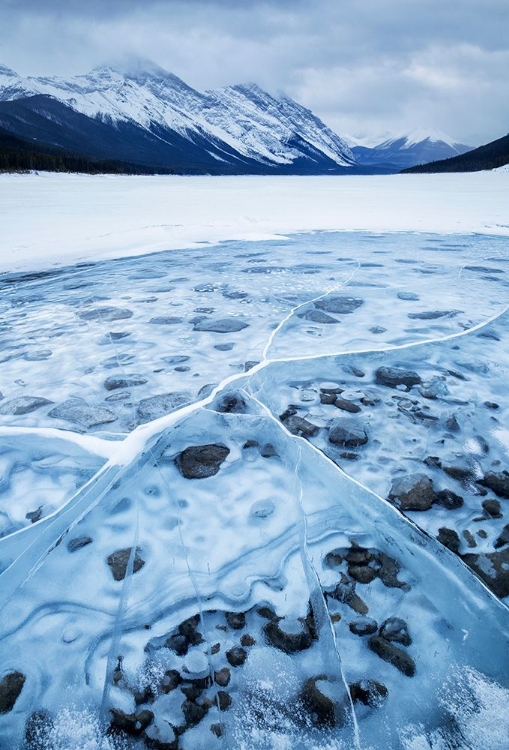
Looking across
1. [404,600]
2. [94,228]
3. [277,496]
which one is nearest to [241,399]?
[277,496]

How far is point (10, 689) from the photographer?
106cm

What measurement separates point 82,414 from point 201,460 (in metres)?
0.70

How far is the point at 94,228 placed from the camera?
24.2 feet

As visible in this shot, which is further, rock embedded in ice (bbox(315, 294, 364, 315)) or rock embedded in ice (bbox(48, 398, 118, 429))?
rock embedded in ice (bbox(315, 294, 364, 315))

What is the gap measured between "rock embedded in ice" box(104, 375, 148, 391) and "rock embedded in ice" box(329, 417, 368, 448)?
1096 millimetres

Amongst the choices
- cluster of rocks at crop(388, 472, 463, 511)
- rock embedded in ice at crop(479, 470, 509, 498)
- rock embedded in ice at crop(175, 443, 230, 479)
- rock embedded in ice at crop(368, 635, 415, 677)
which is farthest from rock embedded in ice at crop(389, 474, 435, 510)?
rock embedded in ice at crop(175, 443, 230, 479)

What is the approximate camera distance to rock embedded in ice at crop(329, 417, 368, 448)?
6.14 ft

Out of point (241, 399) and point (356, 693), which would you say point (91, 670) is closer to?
point (356, 693)

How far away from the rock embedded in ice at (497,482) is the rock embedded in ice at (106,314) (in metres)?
2.73

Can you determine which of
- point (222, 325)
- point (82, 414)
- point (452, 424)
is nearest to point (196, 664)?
point (82, 414)

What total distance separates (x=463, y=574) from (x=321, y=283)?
333 centimetres

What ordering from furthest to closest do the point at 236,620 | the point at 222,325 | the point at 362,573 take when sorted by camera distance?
the point at 222,325 → the point at 362,573 → the point at 236,620

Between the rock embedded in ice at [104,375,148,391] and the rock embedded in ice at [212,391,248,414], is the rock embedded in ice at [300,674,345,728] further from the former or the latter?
the rock embedded in ice at [104,375,148,391]

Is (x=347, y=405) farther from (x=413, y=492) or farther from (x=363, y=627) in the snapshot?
(x=363, y=627)
